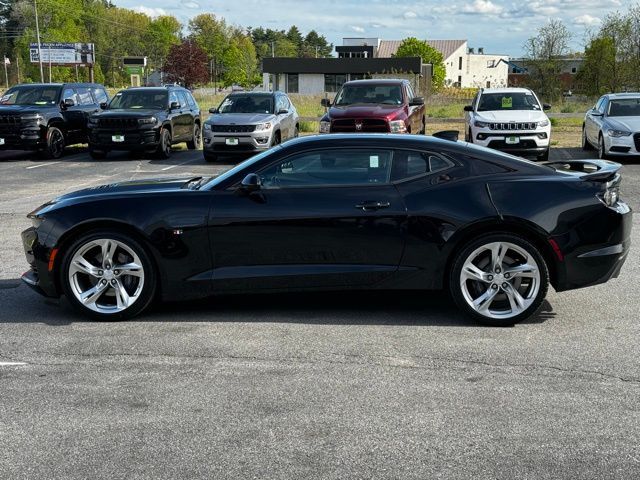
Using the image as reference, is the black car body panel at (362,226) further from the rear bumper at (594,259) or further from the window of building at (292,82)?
the window of building at (292,82)

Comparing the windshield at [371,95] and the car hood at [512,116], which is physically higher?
the windshield at [371,95]

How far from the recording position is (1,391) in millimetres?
4656

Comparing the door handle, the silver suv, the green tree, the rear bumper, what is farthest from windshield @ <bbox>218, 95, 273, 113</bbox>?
the green tree

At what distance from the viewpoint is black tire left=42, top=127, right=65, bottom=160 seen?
20.3 m

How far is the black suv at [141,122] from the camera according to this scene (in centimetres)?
1966

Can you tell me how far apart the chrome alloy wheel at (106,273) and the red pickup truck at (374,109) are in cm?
1261

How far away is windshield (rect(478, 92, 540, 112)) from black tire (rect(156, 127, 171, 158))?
8.03 m

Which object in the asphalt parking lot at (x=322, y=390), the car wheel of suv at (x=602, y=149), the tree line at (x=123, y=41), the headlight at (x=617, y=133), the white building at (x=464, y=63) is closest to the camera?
the asphalt parking lot at (x=322, y=390)

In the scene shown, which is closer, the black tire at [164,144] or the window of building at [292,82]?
the black tire at [164,144]

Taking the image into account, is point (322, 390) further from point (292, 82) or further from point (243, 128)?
point (292, 82)

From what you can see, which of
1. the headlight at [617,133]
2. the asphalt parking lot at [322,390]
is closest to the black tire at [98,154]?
the headlight at [617,133]

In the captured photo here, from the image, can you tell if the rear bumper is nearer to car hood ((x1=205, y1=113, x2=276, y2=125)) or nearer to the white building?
car hood ((x1=205, y1=113, x2=276, y2=125))

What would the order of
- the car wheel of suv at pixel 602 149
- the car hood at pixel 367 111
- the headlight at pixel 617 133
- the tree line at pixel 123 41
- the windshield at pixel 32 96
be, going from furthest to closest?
the tree line at pixel 123 41 → the windshield at pixel 32 96 → the car hood at pixel 367 111 → the car wheel of suv at pixel 602 149 → the headlight at pixel 617 133

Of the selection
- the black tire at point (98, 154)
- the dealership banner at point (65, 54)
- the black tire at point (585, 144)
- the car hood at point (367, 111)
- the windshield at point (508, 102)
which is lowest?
the black tire at point (98, 154)
